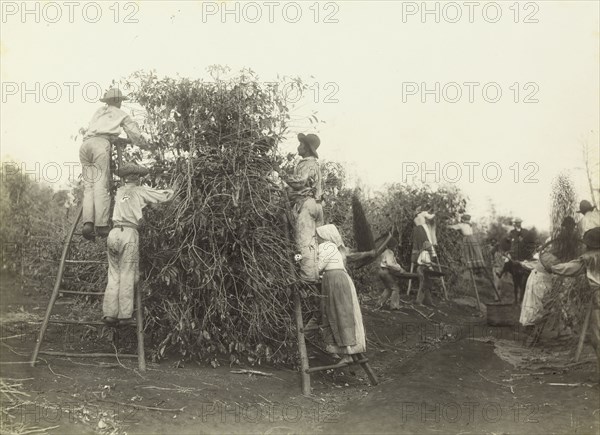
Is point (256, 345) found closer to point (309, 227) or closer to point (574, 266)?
point (309, 227)

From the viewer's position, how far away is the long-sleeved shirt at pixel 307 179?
7.13 meters

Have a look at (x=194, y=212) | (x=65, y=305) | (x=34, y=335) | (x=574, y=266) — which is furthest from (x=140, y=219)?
(x=574, y=266)

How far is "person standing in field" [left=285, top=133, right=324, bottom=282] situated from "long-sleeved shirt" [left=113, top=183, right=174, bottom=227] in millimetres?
1647

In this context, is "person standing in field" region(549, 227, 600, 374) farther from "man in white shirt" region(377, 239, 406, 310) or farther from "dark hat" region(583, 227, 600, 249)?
"man in white shirt" region(377, 239, 406, 310)

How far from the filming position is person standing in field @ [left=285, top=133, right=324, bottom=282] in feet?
23.5

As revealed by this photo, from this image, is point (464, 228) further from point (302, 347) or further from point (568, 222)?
point (302, 347)

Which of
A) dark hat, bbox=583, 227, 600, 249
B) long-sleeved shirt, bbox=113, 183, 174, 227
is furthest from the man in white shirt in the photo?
long-sleeved shirt, bbox=113, 183, 174, 227

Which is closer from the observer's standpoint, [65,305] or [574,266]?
[574,266]

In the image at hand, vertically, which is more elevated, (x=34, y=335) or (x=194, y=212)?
(x=194, y=212)

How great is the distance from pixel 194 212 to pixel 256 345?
1714 millimetres

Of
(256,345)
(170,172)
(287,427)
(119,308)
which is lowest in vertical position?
(287,427)

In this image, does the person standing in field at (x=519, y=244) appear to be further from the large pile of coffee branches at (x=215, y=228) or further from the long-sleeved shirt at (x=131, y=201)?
the long-sleeved shirt at (x=131, y=201)

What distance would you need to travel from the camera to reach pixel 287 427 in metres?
5.59

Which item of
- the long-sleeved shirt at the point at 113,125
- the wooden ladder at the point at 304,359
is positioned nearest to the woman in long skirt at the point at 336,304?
the wooden ladder at the point at 304,359
